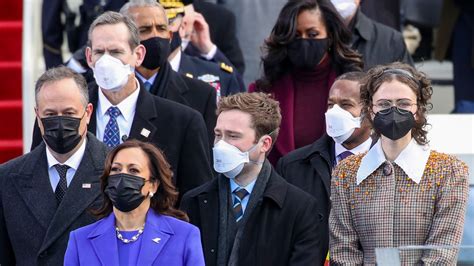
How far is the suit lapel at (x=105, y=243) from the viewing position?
7.93 m

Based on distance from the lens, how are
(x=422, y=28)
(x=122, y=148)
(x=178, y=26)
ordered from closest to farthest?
1. (x=122, y=148)
2. (x=178, y=26)
3. (x=422, y=28)

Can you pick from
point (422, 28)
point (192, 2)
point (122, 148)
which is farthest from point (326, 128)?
point (422, 28)

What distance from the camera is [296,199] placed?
845cm

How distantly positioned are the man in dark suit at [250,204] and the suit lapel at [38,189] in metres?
0.69

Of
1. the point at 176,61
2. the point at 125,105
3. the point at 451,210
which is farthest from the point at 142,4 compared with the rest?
the point at 451,210

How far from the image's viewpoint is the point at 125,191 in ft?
26.1

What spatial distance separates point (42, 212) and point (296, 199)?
128 centimetres

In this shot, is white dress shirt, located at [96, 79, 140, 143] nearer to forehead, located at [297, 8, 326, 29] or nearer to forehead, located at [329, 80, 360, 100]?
forehead, located at [329, 80, 360, 100]

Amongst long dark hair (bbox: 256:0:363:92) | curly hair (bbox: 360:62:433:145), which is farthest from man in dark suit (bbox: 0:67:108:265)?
long dark hair (bbox: 256:0:363:92)

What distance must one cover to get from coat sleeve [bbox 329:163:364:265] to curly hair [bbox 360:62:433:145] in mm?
346

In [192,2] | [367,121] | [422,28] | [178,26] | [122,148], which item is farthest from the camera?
[422,28]

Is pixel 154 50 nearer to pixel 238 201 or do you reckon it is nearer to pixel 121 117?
pixel 121 117

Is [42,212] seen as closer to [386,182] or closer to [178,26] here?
[386,182]

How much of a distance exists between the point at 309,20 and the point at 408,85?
1820 mm
